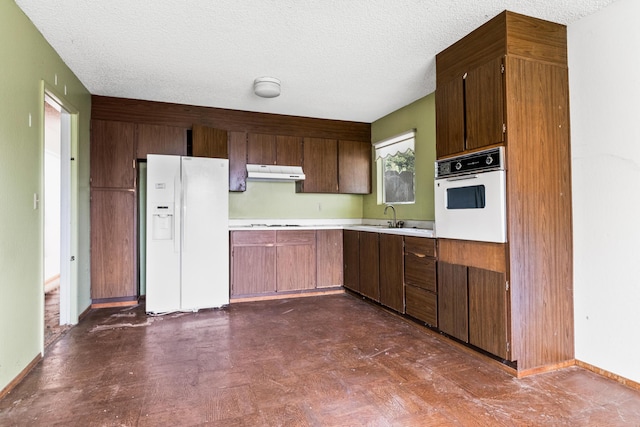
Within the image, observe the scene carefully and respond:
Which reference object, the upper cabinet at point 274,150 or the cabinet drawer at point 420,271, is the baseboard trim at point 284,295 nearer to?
the cabinet drawer at point 420,271

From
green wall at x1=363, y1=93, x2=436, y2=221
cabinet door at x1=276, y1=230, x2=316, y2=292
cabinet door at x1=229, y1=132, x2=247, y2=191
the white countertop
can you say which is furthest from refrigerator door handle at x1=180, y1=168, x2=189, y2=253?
green wall at x1=363, y1=93, x2=436, y2=221

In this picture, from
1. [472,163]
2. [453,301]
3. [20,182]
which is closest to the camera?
[20,182]

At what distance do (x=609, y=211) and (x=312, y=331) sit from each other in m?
2.49

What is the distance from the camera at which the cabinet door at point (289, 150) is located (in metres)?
4.92

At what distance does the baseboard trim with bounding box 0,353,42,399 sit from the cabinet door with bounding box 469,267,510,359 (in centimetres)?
311

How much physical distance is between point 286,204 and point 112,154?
7.56 ft

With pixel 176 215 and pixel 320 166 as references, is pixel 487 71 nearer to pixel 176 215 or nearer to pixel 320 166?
pixel 320 166

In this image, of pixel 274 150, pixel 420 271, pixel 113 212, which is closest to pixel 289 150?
pixel 274 150

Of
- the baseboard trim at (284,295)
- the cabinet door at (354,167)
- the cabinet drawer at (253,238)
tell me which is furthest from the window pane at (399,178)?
the cabinet drawer at (253,238)

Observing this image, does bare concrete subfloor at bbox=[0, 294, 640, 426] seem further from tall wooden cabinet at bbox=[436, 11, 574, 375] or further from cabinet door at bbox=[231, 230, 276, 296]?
cabinet door at bbox=[231, 230, 276, 296]

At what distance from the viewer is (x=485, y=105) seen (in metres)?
2.56

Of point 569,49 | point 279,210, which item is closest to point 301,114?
point 279,210

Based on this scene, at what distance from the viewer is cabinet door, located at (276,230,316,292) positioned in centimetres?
461

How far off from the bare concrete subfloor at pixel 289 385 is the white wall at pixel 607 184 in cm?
32
